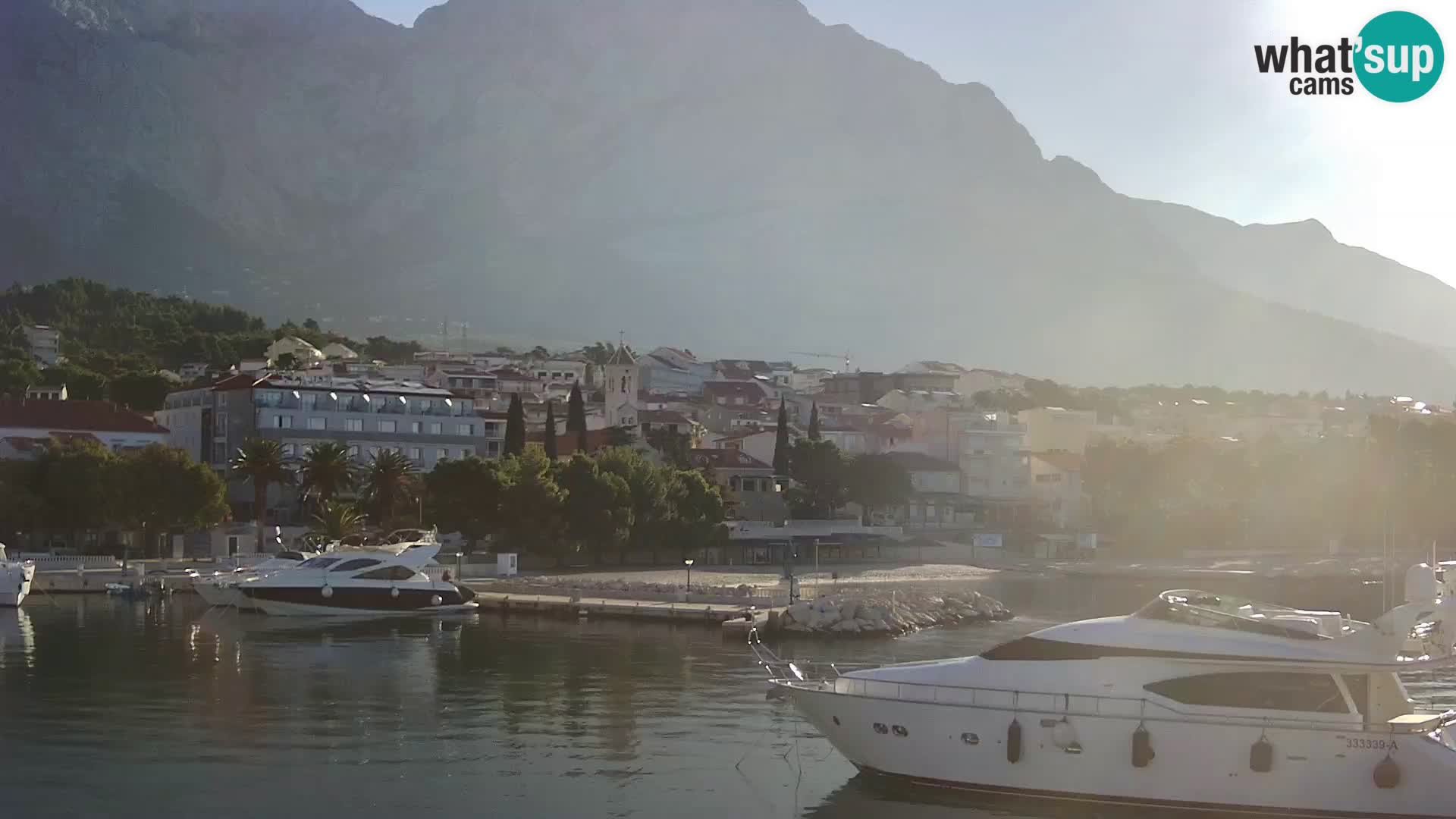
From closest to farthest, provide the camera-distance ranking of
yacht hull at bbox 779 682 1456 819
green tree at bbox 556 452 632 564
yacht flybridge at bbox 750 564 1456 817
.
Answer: yacht hull at bbox 779 682 1456 819 → yacht flybridge at bbox 750 564 1456 817 → green tree at bbox 556 452 632 564

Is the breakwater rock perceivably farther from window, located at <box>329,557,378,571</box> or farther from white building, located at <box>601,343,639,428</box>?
white building, located at <box>601,343,639,428</box>

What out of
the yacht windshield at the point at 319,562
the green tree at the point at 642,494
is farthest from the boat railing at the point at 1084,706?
the green tree at the point at 642,494

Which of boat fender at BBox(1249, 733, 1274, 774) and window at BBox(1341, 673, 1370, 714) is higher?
window at BBox(1341, 673, 1370, 714)

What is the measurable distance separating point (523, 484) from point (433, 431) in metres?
22.8

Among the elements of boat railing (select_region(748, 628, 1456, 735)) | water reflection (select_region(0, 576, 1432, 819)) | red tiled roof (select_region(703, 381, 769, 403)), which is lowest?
water reflection (select_region(0, 576, 1432, 819))

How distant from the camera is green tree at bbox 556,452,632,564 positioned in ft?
230

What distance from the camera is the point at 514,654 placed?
4281cm

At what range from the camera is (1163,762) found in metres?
21.7

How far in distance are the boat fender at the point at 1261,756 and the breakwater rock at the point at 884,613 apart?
92.1 feet

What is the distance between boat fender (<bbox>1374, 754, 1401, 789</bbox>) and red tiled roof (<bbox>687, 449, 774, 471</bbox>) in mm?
74941

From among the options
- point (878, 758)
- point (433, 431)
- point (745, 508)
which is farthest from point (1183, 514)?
Result: point (878, 758)

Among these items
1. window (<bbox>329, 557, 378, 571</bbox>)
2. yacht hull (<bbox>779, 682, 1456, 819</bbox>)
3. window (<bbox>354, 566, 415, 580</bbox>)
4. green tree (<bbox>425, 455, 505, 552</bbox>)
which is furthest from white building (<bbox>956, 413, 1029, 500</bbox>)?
yacht hull (<bbox>779, 682, 1456, 819</bbox>)

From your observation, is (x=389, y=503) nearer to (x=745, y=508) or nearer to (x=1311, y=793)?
(x=745, y=508)

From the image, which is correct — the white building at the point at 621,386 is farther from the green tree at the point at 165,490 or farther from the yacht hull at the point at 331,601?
the yacht hull at the point at 331,601
